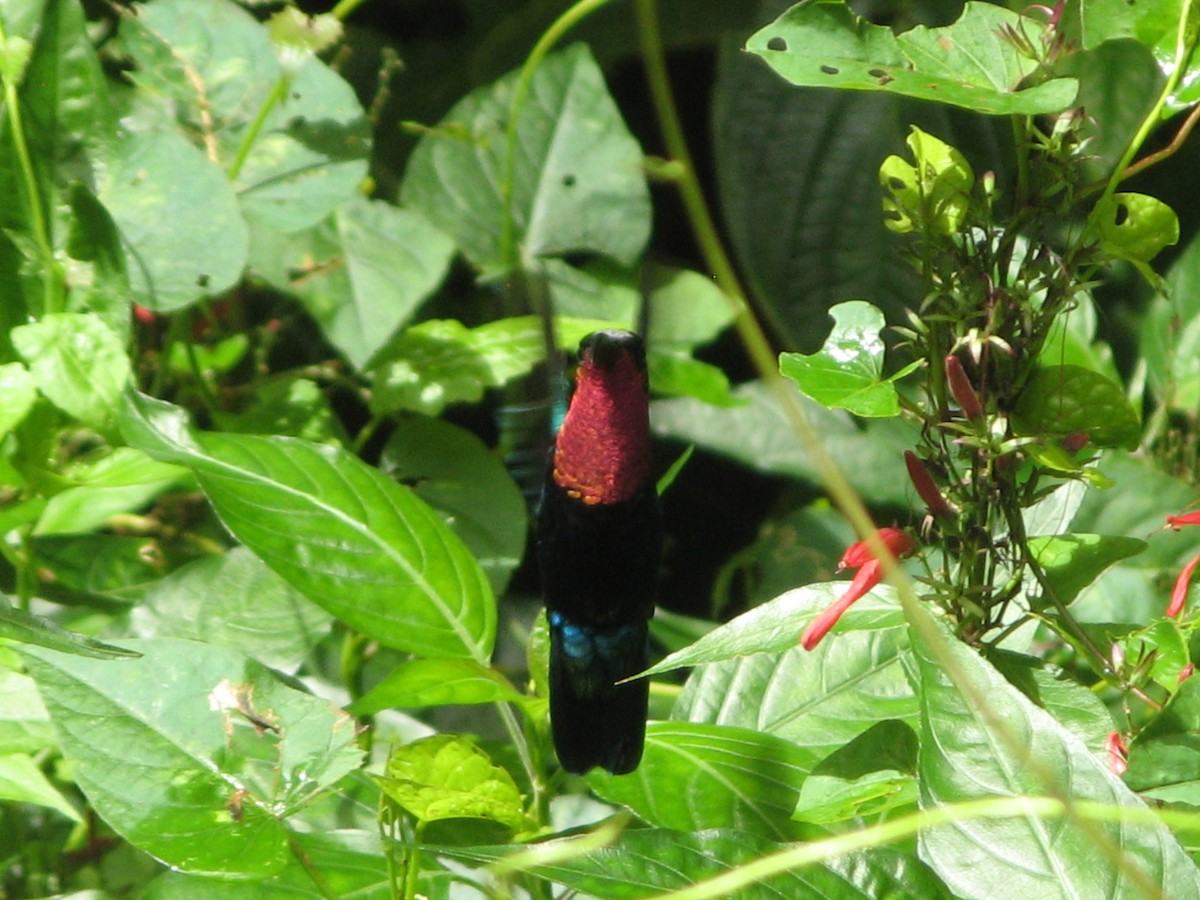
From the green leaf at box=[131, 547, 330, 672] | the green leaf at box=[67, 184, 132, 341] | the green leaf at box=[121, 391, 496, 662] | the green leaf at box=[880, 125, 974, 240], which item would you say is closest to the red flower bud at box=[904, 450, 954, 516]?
the green leaf at box=[880, 125, 974, 240]

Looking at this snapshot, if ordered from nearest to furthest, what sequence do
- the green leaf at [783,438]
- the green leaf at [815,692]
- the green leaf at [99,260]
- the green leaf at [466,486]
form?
the green leaf at [815,692], the green leaf at [99,260], the green leaf at [466,486], the green leaf at [783,438]

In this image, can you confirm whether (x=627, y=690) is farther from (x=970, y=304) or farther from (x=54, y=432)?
(x=54, y=432)

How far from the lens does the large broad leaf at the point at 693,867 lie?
25.9 inches

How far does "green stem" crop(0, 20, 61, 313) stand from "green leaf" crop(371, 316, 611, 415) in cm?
30

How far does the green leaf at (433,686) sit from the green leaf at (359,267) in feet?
1.47

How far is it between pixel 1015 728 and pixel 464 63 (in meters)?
1.48

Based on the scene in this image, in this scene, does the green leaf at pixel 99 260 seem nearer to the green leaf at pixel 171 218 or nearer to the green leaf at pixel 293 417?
the green leaf at pixel 171 218

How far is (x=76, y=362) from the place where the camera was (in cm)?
90

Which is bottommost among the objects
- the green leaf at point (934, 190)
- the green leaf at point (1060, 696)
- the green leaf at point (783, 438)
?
the green leaf at point (783, 438)

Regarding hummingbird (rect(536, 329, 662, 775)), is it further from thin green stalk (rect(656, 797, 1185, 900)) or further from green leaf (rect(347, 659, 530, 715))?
thin green stalk (rect(656, 797, 1185, 900))

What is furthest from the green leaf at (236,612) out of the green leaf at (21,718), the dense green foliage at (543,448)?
the green leaf at (21,718)

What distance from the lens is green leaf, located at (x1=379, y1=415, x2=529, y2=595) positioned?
115 centimetres

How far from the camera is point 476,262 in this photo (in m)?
1.36

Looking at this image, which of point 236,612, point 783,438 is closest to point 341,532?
point 236,612
